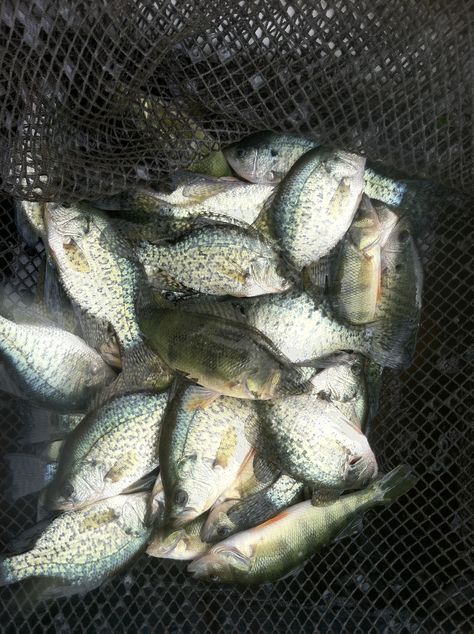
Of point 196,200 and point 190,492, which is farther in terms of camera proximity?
point 196,200

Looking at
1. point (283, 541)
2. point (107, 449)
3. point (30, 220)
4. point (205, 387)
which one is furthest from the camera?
point (30, 220)

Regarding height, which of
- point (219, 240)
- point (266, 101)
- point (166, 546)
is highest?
point (266, 101)

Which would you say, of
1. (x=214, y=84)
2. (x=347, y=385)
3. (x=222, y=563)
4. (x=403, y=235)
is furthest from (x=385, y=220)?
(x=222, y=563)

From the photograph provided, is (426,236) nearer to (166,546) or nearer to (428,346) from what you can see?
(428,346)

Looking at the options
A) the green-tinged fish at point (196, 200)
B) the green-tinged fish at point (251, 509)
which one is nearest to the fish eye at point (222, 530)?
the green-tinged fish at point (251, 509)

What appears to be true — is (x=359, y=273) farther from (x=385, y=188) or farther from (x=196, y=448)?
(x=196, y=448)

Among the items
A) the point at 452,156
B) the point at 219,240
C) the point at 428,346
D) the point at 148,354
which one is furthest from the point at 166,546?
the point at 452,156

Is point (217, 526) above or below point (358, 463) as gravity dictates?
below
